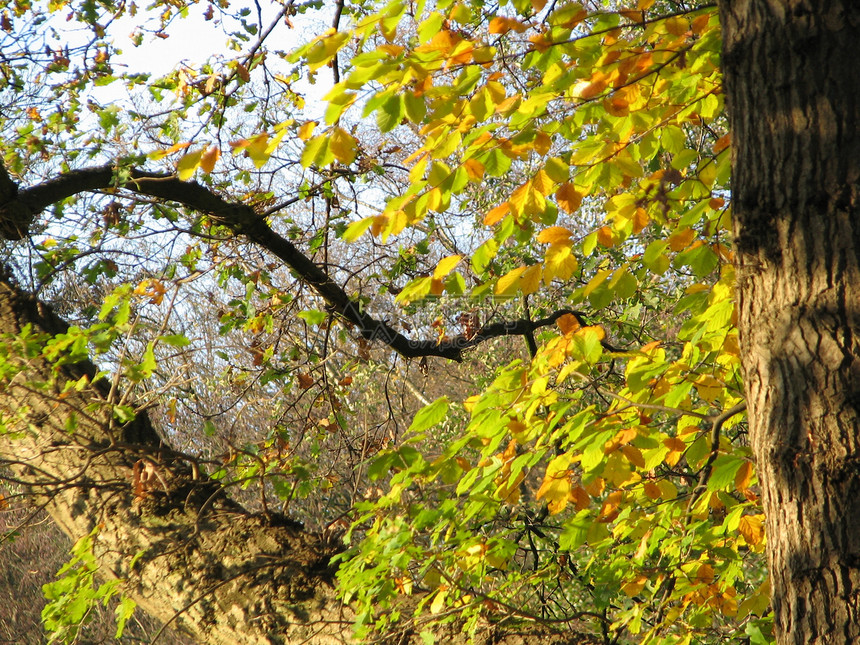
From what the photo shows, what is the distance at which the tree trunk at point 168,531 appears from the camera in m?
2.22

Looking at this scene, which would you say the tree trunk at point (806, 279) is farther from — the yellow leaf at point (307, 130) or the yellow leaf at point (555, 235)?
the yellow leaf at point (307, 130)

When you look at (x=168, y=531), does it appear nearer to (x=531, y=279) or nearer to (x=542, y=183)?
(x=531, y=279)

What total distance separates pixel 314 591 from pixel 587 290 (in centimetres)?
136

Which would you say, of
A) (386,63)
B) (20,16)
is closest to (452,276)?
(386,63)

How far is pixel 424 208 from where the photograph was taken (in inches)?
59.1

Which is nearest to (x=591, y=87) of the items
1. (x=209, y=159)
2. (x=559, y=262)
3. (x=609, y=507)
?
(x=559, y=262)

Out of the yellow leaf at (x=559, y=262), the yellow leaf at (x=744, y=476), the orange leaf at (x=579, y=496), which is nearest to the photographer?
→ the yellow leaf at (x=559, y=262)

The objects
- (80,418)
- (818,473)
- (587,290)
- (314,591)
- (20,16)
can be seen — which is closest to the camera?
(818,473)

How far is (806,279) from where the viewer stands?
123 cm

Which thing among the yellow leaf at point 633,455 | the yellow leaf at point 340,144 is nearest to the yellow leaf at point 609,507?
the yellow leaf at point 633,455

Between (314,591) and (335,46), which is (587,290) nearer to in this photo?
(335,46)

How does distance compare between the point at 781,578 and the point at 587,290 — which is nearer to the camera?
the point at 781,578

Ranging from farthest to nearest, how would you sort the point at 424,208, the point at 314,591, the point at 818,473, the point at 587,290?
the point at 314,591 < the point at 587,290 < the point at 424,208 < the point at 818,473

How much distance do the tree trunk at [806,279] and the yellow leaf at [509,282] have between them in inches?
20.3
